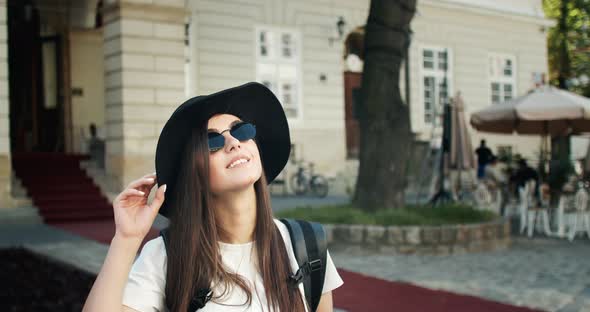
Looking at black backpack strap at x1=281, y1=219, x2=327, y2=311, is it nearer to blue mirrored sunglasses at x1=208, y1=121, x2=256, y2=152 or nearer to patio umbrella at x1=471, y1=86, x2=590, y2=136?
blue mirrored sunglasses at x1=208, y1=121, x2=256, y2=152

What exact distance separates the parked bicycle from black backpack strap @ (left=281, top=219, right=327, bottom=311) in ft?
51.7

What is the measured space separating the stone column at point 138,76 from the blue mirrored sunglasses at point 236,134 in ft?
40.4

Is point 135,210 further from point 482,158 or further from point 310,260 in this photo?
point 482,158

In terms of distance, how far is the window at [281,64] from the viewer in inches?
742

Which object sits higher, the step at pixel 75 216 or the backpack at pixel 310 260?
the backpack at pixel 310 260

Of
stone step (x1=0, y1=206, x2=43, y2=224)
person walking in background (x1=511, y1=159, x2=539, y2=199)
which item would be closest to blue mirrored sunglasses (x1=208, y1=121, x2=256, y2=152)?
person walking in background (x1=511, y1=159, x2=539, y2=199)

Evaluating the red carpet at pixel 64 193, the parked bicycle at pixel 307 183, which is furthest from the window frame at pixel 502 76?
the red carpet at pixel 64 193

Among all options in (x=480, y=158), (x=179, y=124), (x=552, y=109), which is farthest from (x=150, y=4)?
(x=179, y=124)

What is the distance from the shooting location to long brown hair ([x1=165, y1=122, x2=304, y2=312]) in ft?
6.41

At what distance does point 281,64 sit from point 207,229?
1745 centimetres

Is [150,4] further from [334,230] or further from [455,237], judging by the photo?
[455,237]

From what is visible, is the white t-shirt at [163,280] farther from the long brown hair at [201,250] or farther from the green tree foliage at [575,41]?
the green tree foliage at [575,41]

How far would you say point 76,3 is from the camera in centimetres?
1648

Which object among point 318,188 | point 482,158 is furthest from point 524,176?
point 318,188
